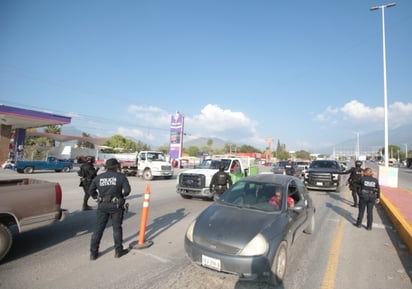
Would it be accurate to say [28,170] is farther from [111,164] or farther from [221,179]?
[111,164]

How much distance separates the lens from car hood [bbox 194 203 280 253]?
149 inches

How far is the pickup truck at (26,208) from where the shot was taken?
4.37 meters

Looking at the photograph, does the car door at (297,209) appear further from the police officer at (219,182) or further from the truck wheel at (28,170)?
the truck wheel at (28,170)

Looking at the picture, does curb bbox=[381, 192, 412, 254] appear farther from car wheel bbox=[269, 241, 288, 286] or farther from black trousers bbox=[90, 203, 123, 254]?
black trousers bbox=[90, 203, 123, 254]

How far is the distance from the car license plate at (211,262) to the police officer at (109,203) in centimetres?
182

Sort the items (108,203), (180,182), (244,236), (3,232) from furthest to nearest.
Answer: (180,182) < (108,203) < (3,232) < (244,236)

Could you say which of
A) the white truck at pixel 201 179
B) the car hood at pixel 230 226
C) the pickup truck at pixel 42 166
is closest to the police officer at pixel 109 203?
the car hood at pixel 230 226

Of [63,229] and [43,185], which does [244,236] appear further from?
[63,229]

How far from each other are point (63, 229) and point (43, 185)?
77.7 inches

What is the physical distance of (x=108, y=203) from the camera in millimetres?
4648

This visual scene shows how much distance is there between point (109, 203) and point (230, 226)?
7.22 feet

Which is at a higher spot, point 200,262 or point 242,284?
point 200,262

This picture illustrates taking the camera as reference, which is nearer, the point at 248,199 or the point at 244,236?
the point at 244,236

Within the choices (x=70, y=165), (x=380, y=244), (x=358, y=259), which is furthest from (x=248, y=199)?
(x=70, y=165)
